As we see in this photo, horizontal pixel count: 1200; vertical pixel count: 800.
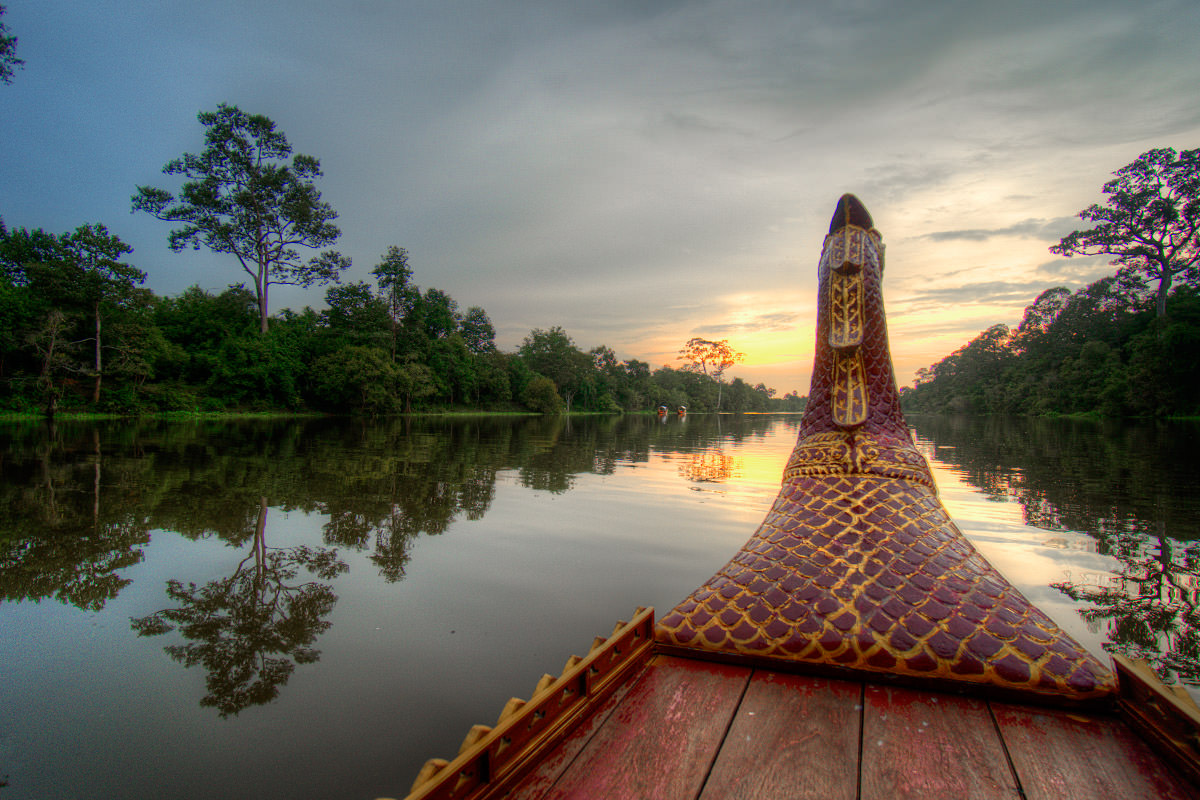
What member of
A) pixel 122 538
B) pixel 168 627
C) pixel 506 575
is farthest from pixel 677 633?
pixel 122 538

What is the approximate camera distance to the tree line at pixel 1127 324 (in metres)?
25.3

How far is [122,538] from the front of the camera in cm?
354

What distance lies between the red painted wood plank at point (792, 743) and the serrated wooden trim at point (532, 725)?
0.94ft

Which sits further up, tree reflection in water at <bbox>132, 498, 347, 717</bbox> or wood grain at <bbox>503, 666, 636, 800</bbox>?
wood grain at <bbox>503, 666, 636, 800</bbox>

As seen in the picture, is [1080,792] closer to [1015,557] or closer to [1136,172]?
[1015,557]

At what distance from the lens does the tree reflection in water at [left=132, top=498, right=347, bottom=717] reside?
189cm

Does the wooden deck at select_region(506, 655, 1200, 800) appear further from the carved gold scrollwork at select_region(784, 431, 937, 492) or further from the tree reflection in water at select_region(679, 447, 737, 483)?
the tree reflection in water at select_region(679, 447, 737, 483)

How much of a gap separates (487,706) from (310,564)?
79.0 inches

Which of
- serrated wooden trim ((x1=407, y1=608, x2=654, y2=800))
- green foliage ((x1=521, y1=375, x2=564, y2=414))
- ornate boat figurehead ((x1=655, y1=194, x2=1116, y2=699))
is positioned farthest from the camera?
green foliage ((x1=521, y1=375, x2=564, y2=414))

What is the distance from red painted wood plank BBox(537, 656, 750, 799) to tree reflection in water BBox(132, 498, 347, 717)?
1522 mm

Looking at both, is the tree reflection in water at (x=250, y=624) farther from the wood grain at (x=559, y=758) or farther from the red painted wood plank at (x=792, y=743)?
the red painted wood plank at (x=792, y=743)

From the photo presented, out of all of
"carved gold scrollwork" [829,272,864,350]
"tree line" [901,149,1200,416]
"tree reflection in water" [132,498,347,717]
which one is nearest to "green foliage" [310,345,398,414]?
"tree reflection in water" [132,498,347,717]

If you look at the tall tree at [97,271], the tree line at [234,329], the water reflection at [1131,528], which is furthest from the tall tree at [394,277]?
the water reflection at [1131,528]

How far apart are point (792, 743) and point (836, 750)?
0.08 meters
